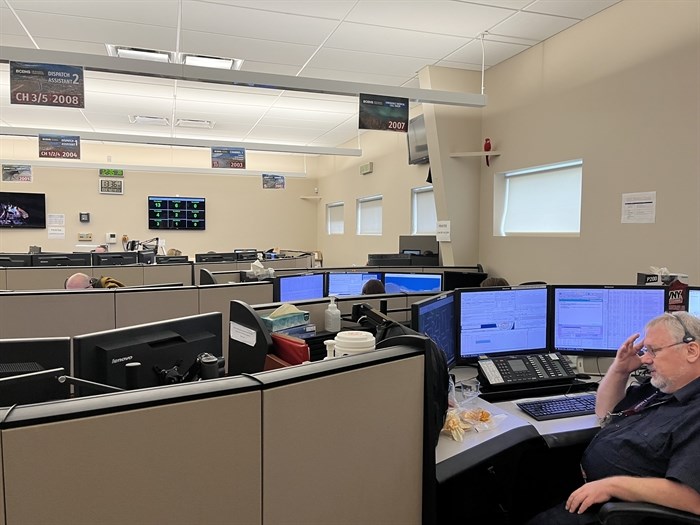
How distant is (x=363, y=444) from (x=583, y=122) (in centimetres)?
377

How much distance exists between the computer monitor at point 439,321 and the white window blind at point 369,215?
228 inches

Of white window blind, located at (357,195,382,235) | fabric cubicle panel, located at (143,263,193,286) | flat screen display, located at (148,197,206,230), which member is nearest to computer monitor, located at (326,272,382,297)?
fabric cubicle panel, located at (143,263,193,286)

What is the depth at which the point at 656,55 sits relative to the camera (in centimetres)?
338

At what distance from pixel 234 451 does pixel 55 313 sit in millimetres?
2559

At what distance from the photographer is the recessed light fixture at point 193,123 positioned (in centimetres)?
737

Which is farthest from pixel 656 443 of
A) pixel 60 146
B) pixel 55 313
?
pixel 60 146

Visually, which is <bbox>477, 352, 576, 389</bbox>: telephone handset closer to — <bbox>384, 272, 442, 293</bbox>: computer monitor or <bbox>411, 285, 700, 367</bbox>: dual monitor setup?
<bbox>411, 285, 700, 367</bbox>: dual monitor setup

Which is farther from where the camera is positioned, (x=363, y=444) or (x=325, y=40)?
(x=325, y=40)

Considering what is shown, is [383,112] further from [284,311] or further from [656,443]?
[656,443]

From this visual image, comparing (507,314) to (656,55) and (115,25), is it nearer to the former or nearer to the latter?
(656,55)

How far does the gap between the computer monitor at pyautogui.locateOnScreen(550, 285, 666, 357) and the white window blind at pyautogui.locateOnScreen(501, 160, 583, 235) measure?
2.04 m

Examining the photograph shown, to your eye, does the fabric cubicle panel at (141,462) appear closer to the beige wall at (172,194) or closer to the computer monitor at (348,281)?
the computer monitor at (348,281)

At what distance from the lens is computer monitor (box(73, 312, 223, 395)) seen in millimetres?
1425

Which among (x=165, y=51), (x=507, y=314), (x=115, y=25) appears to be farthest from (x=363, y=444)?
(x=165, y=51)
